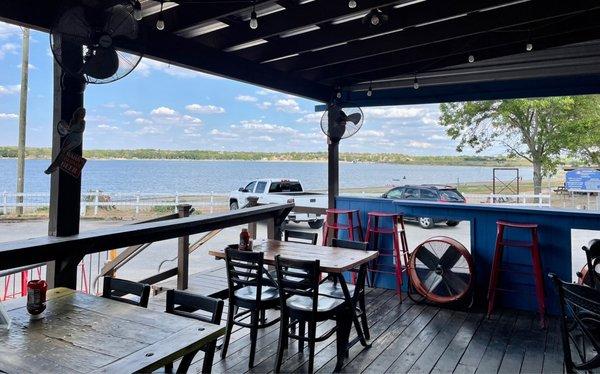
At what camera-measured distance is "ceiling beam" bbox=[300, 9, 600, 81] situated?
339cm

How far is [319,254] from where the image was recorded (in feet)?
10.9

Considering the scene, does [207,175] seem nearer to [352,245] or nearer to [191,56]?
[191,56]

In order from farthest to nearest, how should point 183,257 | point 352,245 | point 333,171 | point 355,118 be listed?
point 333,171 < point 355,118 < point 183,257 < point 352,245

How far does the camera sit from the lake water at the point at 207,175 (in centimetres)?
3076

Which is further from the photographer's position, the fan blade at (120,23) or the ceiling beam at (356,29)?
the ceiling beam at (356,29)

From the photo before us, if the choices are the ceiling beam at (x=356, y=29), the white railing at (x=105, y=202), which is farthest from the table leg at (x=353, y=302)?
the white railing at (x=105, y=202)

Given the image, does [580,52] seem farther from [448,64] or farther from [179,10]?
[179,10]

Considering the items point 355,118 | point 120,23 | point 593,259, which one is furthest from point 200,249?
point 593,259

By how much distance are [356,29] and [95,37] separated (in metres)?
2.11

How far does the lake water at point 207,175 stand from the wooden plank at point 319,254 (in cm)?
2270

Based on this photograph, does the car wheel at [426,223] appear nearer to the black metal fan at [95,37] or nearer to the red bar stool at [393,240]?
the red bar stool at [393,240]

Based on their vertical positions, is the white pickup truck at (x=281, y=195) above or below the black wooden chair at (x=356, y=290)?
above

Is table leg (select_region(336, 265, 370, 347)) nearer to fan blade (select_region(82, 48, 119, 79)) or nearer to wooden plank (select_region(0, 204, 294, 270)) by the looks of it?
wooden plank (select_region(0, 204, 294, 270))

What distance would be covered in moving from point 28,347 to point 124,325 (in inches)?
13.3
